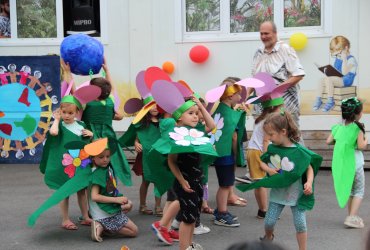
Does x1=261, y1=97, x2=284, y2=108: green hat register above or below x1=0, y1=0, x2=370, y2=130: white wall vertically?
below

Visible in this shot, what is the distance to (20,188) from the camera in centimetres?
811

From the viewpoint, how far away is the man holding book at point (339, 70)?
9133 millimetres

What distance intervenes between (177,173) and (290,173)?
815mm

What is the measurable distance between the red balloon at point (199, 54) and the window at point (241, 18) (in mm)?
198

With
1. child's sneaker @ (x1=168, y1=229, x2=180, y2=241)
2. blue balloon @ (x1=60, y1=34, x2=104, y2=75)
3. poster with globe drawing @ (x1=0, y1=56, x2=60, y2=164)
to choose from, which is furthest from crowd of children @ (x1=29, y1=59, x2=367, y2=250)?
poster with globe drawing @ (x1=0, y1=56, x2=60, y2=164)

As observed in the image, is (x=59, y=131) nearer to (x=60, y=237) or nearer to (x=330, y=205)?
(x=60, y=237)

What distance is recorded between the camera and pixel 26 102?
31.3ft

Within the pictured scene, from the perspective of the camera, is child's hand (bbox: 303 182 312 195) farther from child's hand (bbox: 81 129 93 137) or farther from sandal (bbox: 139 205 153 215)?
sandal (bbox: 139 205 153 215)

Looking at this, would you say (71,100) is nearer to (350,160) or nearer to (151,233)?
(151,233)

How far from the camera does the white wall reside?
30.0 feet

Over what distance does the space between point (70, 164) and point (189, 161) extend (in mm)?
1406

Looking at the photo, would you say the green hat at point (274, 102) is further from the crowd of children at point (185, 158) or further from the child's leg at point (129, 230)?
the child's leg at point (129, 230)

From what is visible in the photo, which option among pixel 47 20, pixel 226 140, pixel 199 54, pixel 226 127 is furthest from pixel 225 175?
pixel 47 20

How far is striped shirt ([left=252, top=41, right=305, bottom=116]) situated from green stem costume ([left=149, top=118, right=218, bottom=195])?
166 centimetres
